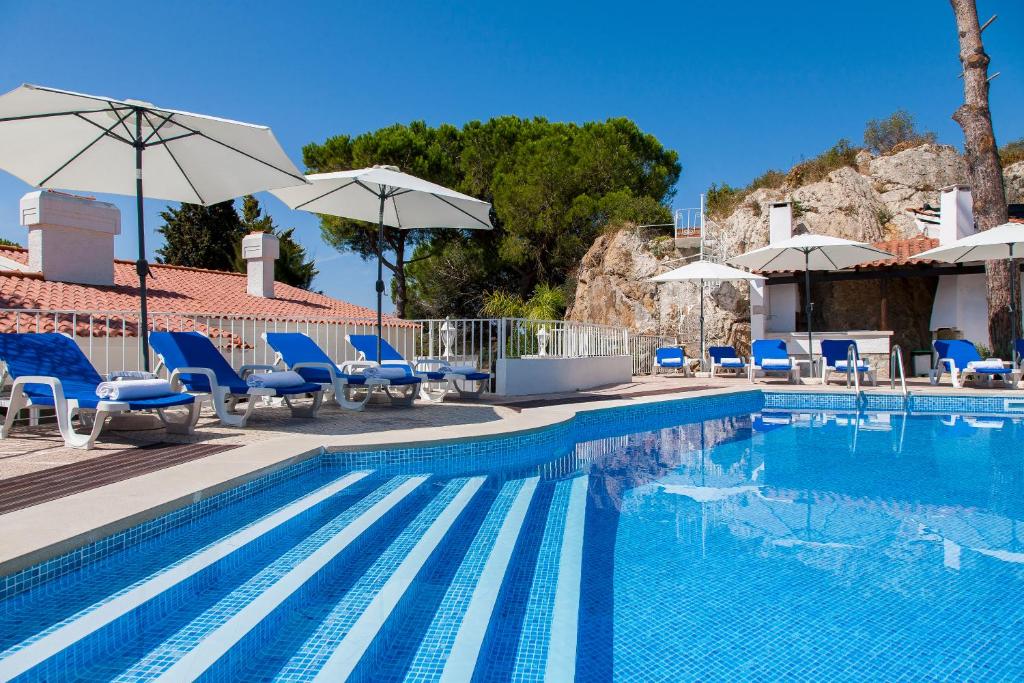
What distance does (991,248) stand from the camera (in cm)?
1157

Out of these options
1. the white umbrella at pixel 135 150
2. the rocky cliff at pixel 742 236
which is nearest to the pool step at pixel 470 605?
the white umbrella at pixel 135 150

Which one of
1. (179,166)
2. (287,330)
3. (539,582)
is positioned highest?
(179,166)

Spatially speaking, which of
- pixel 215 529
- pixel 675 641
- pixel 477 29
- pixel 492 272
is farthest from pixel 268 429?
pixel 477 29

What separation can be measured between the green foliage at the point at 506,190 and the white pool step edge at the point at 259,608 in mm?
18834

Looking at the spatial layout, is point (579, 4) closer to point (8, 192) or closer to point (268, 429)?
point (8, 192)

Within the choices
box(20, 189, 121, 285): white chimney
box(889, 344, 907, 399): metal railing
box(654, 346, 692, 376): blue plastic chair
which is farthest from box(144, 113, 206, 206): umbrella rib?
box(889, 344, 907, 399): metal railing

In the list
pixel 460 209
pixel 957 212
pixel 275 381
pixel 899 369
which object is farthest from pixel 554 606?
pixel 957 212

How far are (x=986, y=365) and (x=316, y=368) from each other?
10911mm

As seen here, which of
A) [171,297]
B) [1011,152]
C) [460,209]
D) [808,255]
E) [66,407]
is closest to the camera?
[66,407]

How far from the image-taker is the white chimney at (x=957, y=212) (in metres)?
15.4

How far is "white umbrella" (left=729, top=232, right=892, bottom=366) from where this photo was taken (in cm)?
1156

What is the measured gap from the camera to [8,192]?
14.1 m

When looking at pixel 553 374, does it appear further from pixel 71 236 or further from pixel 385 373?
pixel 71 236

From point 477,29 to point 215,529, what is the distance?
2296 cm
